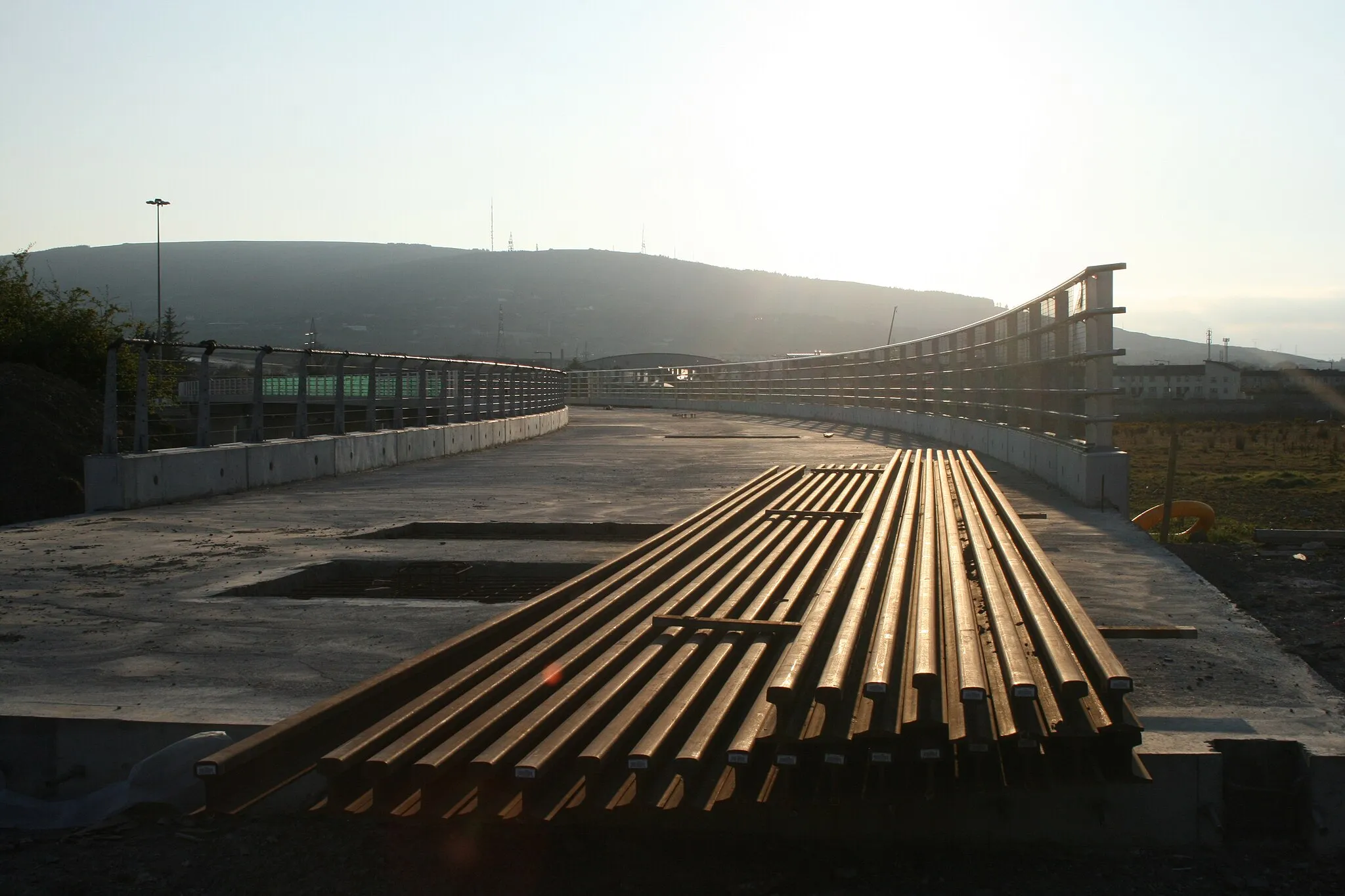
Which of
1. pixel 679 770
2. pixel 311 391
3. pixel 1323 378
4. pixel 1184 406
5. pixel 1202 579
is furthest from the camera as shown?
pixel 1323 378

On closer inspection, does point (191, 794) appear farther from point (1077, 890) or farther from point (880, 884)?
point (1077, 890)

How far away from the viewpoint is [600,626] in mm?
4777

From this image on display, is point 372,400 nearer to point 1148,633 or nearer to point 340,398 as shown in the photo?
point 340,398

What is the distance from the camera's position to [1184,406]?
7669 cm

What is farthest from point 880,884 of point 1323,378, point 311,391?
point 1323,378

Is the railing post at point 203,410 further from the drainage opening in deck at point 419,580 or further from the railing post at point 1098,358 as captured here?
the railing post at point 1098,358

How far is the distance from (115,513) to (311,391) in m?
7.66

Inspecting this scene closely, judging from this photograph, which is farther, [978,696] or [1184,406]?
[1184,406]

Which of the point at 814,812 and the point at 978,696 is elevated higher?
the point at 978,696

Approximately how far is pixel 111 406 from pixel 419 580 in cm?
482

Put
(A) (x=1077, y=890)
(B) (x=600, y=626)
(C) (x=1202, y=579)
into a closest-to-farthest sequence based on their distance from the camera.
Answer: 1. (A) (x=1077, y=890)
2. (B) (x=600, y=626)
3. (C) (x=1202, y=579)

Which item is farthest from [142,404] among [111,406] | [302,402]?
[302,402]

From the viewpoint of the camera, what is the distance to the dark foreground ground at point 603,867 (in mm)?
3480

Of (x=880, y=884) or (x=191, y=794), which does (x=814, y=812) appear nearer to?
(x=880, y=884)
